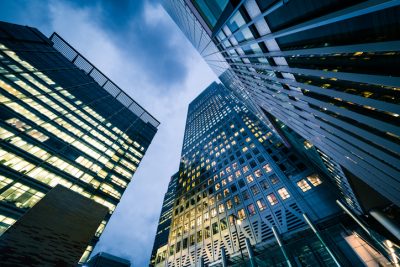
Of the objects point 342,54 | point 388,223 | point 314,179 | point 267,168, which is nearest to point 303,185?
point 314,179

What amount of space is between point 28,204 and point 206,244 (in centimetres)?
2871

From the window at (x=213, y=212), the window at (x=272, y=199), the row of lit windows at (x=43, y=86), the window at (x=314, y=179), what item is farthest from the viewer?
the window at (x=213, y=212)

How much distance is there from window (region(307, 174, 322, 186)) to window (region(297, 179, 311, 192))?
893 mm

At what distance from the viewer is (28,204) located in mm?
23234

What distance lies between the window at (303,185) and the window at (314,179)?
2.93ft

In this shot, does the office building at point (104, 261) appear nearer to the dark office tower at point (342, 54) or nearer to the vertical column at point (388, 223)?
the vertical column at point (388, 223)

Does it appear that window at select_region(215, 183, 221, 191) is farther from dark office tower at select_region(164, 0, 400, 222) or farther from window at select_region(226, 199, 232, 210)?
dark office tower at select_region(164, 0, 400, 222)

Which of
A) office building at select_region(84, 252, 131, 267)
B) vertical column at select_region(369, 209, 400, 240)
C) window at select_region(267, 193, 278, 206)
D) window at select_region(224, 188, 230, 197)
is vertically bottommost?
vertical column at select_region(369, 209, 400, 240)

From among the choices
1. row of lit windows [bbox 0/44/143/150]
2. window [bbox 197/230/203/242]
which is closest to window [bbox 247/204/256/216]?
window [bbox 197/230/203/242]

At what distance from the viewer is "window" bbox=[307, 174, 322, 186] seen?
30.2 metres

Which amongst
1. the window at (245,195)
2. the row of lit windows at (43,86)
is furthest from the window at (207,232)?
the row of lit windows at (43,86)

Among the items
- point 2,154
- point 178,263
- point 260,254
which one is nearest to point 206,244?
point 178,263

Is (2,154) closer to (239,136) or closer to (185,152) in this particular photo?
(239,136)

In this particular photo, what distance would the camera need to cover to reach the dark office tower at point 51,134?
24328 mm
